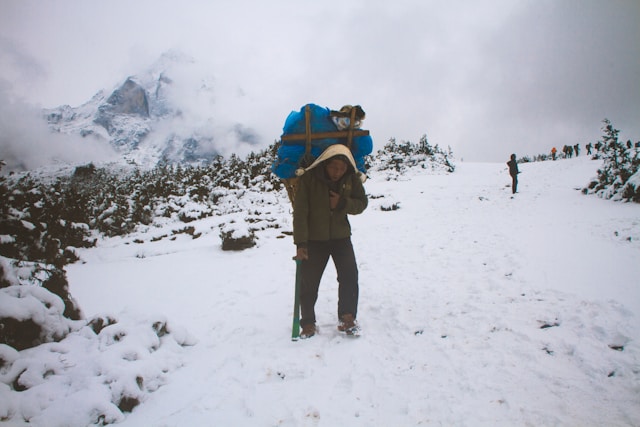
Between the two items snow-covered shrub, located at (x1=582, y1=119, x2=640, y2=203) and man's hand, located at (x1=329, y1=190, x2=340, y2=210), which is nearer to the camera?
man's hand, located at (x1=329, y1=190, x2=340, y2=210)

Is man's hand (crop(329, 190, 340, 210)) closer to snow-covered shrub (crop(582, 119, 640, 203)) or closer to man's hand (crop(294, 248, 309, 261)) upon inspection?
man's hand (crop(294, 248, 309, 261))

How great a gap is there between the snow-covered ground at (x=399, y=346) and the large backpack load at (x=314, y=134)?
1.98m

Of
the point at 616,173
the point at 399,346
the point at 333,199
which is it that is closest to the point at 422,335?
the point at 399,346

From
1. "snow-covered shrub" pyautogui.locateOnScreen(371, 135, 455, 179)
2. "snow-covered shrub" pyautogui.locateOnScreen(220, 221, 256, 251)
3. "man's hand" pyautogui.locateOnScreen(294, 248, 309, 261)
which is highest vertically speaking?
"snow-covered shrub" pyautogui.locateOnScreen(371, 135, 455, 179)

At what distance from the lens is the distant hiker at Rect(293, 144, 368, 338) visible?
3.03 metres

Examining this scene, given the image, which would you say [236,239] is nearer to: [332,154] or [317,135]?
[317,135]

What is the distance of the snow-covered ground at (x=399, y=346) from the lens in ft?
6.95

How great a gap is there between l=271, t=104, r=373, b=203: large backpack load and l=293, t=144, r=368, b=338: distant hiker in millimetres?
201

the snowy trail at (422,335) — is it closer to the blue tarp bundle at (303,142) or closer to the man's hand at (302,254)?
the man's hand at (302,254)

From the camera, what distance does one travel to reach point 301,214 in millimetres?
3031

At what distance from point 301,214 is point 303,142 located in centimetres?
77

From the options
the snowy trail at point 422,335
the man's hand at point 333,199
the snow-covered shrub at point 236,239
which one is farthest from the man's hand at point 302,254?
the snow-covered shrub at point 236,239

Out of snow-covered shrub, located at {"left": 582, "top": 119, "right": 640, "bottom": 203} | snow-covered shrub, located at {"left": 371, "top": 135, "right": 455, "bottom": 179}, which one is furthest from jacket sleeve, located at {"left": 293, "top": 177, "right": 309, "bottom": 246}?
snow-covered shrub, located at {"left": 371, "top": 135, "right": 455, "bottom": 179}

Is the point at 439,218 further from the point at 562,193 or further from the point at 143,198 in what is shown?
the point at 143,198
